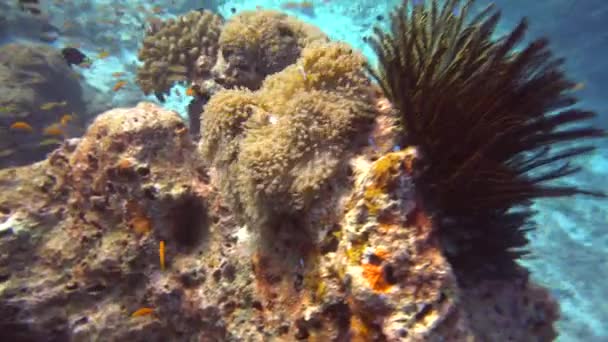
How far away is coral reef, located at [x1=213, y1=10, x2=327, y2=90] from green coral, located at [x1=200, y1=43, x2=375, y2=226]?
170 centimetres

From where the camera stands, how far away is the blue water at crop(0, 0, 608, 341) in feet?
34.5

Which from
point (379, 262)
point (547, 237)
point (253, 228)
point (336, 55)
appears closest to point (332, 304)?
point (379, 262)

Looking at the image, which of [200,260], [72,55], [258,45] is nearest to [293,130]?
[200,260]

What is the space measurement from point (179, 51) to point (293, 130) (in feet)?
14.2

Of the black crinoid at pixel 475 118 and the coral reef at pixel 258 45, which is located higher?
the coral reef at pixel 258 45

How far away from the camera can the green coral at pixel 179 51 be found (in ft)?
Result: 20.3

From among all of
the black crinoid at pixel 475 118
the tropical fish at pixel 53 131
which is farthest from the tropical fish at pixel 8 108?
the black crinoid at pixel 475 118

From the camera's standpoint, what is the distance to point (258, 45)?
196 inches

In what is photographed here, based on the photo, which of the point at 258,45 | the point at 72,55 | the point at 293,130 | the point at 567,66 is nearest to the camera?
the point at 293,130

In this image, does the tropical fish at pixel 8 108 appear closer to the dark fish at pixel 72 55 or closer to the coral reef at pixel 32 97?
the coral reef at pixel 32 97

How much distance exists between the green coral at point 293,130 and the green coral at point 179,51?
2790 millimetres

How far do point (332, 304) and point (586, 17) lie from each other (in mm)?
16028

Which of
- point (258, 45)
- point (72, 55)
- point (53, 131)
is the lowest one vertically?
point (258, 45)

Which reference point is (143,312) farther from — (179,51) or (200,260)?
(179,51)
